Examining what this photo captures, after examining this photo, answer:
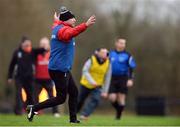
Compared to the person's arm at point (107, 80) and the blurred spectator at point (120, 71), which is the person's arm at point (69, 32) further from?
the blurred spectator at point (120, 71)

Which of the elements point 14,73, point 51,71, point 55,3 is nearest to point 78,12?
point 55,3

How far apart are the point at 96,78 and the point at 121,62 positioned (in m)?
0.86

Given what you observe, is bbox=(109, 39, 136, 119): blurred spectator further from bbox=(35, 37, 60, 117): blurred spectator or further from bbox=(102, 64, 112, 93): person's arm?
bbox=(35, 37, 60, 117): blurred spectator

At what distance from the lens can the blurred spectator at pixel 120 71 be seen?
819 inches

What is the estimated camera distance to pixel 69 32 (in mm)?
13875

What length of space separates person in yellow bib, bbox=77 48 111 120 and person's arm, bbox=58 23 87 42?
242 inches

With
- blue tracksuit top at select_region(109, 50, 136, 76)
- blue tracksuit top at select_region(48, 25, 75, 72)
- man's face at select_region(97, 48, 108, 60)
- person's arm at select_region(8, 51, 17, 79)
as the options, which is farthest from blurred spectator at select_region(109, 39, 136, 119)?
blue tracksuit top at select_region(48, 25, 75, 72)

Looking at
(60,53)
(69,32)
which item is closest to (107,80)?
(60,53)

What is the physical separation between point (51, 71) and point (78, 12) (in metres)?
33.9

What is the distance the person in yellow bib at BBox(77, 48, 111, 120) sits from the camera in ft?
66.8

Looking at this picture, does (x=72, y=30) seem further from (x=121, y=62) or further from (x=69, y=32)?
(x=121, y=62)

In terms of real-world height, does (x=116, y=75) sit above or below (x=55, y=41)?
below

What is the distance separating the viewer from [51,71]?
14.4 m

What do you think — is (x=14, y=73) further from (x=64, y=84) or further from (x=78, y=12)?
(x=78, y=12)
